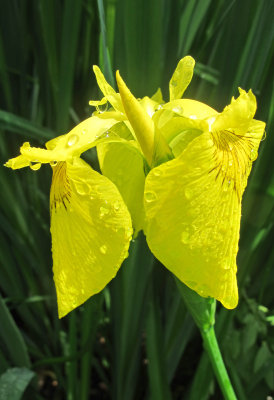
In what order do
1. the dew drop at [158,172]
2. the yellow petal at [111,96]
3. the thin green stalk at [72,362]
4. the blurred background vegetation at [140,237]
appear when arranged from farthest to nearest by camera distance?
the thin green stalk at [72,362] → the blurred background vegetation at [140,237] → the yellow petal at [111,96] → the dew drop at [158,172]

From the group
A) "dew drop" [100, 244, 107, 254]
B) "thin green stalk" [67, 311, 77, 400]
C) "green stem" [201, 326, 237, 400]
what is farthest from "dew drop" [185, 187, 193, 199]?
"thin green stalk" [67, 311, 77, 400]

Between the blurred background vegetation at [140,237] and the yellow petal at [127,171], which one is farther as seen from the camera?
the blurred background vegetation at [140,237]

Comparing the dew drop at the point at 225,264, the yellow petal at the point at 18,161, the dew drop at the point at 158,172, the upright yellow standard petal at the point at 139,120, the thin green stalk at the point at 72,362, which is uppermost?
the upright yellow standard petal at the point at 139,120

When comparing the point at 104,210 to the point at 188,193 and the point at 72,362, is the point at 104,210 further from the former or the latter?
the point at 72,362

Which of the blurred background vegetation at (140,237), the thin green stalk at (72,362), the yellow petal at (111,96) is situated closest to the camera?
the yellow petal at (111,96)

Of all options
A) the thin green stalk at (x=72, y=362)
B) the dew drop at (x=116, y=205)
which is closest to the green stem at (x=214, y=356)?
the dew drop at (x=116, y=205)

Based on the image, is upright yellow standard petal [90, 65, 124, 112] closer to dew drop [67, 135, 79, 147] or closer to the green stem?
dew drop [67, 135, 79, 147]

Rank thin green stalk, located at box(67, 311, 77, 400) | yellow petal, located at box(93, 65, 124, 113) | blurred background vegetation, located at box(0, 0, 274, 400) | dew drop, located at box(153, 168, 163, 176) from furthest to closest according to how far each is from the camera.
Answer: thin green stalk, located at box(67, 311, 77, 400), blurred background vegetation, located at box(0, 0, 274, 400), yellow petal, located at box(93, 65, 124, 113), dew drop, located at box(153, 168, 163, 176)

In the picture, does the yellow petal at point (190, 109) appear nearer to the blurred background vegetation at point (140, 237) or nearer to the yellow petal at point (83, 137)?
the yellow petal at point (83, 137)
